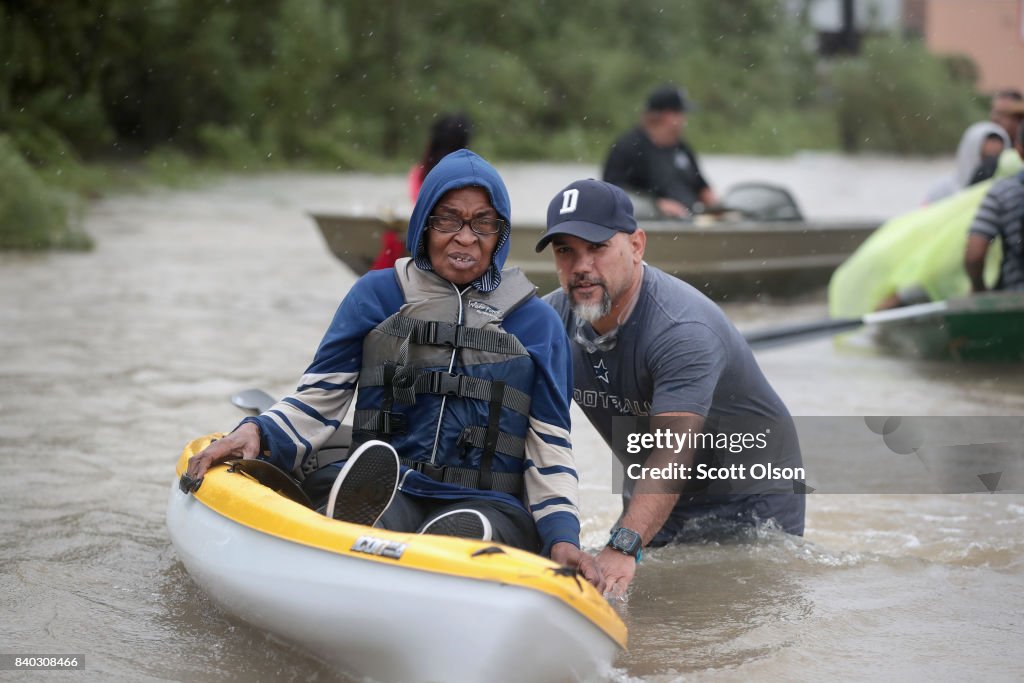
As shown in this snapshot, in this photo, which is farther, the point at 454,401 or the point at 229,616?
the point at 229,616

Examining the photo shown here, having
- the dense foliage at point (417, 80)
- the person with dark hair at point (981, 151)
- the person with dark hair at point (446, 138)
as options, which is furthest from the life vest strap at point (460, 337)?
the dense foliage at point (417, 80)

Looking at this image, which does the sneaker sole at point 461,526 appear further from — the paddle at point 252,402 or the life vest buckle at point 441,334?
the paddle at point 252,402

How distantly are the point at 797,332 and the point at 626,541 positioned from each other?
3943 millimetres

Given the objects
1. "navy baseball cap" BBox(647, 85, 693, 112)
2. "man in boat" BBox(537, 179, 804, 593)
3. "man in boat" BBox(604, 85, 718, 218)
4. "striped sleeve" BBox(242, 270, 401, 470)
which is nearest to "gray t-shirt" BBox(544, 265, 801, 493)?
"man in boat" BBox(537, 179, 804, 593)

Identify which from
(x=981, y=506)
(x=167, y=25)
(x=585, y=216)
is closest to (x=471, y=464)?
(x=585, y=216)

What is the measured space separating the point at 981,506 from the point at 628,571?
102 inches

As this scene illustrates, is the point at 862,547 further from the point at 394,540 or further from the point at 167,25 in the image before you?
the point at 167,25

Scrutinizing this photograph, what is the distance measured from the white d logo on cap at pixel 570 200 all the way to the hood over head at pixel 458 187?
0.24m

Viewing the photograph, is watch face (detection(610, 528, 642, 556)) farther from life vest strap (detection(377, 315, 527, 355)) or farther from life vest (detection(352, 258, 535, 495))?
life vest strap (detection(377, 315, 527, 355))

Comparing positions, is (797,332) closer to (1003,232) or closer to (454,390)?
(1003,232)

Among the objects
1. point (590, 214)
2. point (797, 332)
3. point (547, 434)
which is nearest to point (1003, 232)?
point (797, 332)

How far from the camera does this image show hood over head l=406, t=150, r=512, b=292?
129 inches

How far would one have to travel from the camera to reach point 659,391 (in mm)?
3545

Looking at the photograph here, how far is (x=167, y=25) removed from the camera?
1083 inches
